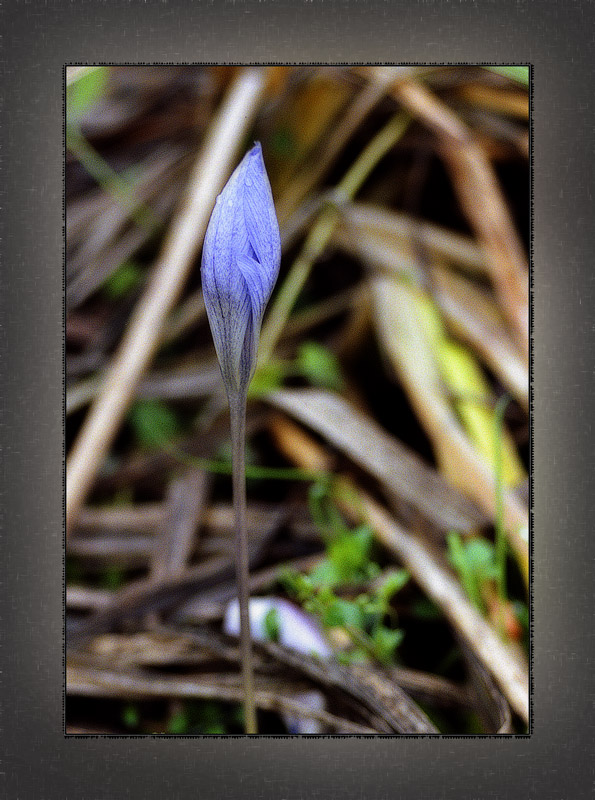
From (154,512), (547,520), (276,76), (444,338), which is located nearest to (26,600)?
(154,512)

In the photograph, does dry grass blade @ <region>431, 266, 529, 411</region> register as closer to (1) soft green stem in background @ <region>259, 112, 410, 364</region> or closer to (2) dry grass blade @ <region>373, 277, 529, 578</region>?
(2) dry grass blade @ <region>373, 277, 529, 578</region>

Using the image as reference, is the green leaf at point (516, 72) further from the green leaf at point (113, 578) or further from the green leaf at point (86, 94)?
the green leaf at point (113, 578)

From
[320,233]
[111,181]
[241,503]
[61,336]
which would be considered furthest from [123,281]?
[241,503]

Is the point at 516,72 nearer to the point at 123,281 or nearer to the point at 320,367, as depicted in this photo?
the point at 320,367

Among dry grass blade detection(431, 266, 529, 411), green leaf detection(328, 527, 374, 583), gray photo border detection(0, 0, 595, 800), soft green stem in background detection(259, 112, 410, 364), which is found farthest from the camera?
soft green stem in background detection(259, 112, 410, 364)

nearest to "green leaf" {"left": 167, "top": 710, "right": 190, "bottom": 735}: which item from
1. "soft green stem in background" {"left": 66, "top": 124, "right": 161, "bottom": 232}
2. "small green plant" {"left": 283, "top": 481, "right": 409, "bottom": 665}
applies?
"small green plant" {"left": 283, "top": 481, "right": 409, "bottom": 665}
